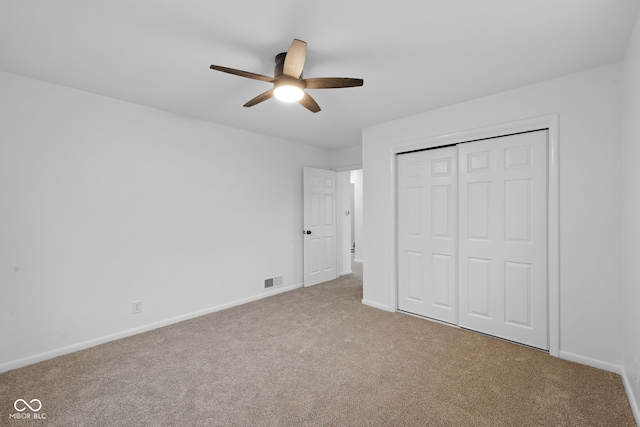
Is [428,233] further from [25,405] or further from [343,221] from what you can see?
[25,405]

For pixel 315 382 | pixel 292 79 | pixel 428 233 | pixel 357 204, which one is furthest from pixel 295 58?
pixel 357 204

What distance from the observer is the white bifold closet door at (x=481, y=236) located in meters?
2.61

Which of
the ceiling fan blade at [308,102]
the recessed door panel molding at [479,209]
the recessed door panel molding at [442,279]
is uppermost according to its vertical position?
the ceiling fan blade at [308,102]

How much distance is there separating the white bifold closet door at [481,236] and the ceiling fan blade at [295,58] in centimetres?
201

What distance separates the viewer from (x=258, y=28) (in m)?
1.79

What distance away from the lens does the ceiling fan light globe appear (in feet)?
6.60

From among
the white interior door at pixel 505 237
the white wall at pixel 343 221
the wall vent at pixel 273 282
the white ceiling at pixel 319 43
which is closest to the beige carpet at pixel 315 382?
the white interior door at pixel 505 237

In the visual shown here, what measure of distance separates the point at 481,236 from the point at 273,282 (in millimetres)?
2856

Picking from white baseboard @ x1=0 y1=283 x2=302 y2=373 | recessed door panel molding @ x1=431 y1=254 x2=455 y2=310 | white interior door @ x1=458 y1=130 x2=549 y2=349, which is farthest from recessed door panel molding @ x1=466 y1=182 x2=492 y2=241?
white baseboard @ x1=0 y1=283 x2=302 y2=373

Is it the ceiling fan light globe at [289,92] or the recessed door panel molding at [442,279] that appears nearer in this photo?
the ceiling fan light globe at [289,92]

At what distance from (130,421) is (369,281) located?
108 inches

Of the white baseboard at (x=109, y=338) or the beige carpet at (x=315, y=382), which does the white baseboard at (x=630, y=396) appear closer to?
the beige carpet at (x=315, y=382)

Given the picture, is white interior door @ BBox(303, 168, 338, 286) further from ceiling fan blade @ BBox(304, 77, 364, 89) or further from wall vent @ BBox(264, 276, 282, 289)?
ceiling fan blade @ BBox(304, 77, 364, 89)

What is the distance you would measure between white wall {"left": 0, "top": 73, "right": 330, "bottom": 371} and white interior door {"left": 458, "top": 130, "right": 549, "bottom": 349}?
8.80ft
